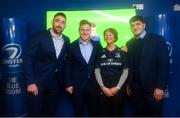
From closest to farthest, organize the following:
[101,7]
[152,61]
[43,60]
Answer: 1. [152,61]
2. [43,60]
3. [101,7]

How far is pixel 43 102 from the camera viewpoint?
3375 millimetres

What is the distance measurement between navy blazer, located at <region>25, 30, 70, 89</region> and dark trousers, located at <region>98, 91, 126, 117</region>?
0.66 meters

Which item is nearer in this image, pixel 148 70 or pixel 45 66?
pixel 148 70

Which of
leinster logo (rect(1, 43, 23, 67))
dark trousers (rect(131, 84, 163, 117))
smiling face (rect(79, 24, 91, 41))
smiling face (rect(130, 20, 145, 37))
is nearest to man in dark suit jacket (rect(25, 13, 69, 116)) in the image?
smiling face (rect(79, 24, 91, 41))

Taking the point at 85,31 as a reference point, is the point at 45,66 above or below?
below

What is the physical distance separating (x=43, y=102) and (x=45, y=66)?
0.46 meters

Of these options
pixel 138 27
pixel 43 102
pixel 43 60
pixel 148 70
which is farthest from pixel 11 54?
pixel 148 70

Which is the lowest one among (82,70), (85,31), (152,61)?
(82,70)

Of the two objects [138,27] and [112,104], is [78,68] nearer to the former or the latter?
[112,104]

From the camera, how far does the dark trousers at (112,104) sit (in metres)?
3.19

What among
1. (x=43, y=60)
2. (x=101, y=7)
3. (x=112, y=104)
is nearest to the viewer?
(x=112, y=104)

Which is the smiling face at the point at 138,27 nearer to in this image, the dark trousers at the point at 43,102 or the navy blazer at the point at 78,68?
the navy blazer at the point at 78,68

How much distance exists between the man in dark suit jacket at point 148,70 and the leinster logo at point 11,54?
153 centimetres

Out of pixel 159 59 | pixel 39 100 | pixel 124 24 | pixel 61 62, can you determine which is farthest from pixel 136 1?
pixel 39 100
